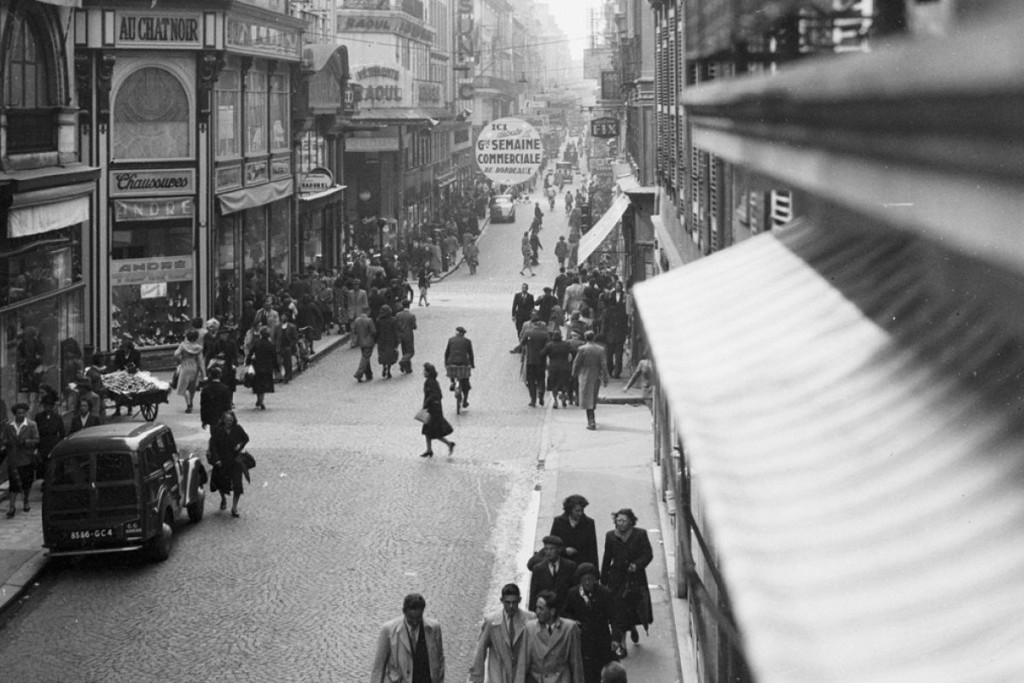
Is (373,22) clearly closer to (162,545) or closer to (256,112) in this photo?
(256,112)

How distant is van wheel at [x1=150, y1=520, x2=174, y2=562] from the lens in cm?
1612

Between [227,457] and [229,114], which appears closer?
[227,457]

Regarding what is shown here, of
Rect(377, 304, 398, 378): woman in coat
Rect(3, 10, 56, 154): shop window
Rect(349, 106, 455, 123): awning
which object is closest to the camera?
Rect(3, 10, 56, 154): shop window

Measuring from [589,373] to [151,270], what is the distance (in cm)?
1087

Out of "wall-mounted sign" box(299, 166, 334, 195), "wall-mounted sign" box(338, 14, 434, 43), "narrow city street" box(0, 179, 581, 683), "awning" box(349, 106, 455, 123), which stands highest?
"wall-mounted sign" box(338, 14, 434, 43)

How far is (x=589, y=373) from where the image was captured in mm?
24781

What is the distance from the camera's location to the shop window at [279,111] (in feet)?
130

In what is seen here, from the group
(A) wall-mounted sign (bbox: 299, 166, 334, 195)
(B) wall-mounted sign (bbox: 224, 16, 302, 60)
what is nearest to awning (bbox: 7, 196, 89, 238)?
(B) wall-mounted sign (bbox: 224, 16, 302, 60)

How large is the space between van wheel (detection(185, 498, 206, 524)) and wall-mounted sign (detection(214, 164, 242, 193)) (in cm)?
1611

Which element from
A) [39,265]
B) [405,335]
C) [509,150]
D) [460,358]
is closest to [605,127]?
[509,150]

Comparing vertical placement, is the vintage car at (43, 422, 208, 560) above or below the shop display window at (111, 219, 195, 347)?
below

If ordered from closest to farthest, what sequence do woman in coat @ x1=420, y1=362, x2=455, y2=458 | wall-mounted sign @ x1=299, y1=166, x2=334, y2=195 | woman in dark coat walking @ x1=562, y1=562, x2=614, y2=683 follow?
1. woman in dark coat walking @ x1=562, y1=562, x2=614, y2=683
2. woman in coat @ x1=420, y1=362, x2=455, y2=458
3. wall-mounted sign @ x1=299, y1=166, x2=334, y2=195

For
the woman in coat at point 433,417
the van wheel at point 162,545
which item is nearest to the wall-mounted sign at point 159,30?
the woman in coat at point 433,417

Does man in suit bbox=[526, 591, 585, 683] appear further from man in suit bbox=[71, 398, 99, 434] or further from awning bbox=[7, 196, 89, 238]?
awning bbox=[7, 196, 89, 238]
